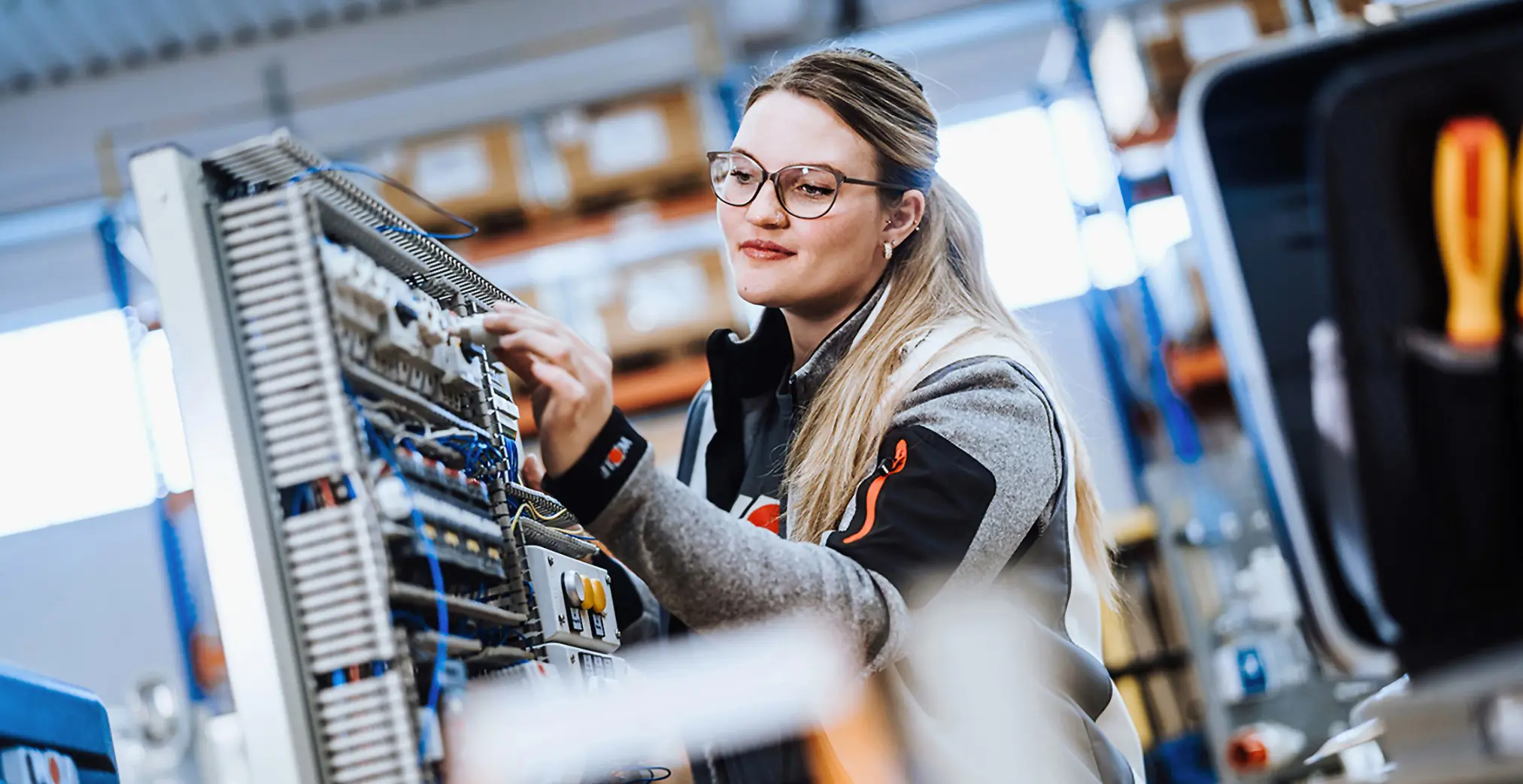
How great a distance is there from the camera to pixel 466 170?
4844mm

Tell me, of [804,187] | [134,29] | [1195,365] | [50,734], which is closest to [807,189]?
[804,187]

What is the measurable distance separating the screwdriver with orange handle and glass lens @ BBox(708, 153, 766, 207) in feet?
2.54

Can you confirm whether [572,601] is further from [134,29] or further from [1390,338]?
[134,29]

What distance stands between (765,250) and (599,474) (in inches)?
24.1

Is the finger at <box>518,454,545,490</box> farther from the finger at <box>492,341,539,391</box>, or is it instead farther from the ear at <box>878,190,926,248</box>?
the ear at <box>878,190,926,248</box>

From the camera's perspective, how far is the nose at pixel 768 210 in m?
1.43

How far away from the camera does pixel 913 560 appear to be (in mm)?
1116

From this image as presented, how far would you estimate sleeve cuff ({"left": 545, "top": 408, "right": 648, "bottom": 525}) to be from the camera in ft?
2.93

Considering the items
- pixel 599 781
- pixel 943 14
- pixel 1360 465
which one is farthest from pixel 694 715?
pixel 943 14

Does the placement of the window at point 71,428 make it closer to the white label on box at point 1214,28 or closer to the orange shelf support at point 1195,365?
the orange shelf support at point 1195,365

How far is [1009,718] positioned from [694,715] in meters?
0.29

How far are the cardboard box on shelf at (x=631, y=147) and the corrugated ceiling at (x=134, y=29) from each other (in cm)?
174

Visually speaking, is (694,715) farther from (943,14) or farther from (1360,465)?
(943,14)

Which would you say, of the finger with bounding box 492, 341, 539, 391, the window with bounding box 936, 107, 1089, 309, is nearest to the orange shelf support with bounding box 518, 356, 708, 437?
the window with bounding box 936, 107, 1089, 309
